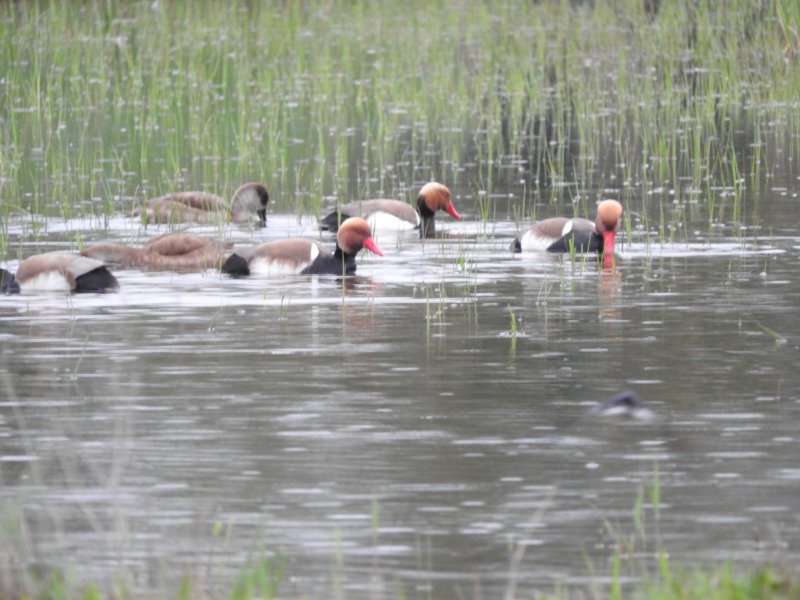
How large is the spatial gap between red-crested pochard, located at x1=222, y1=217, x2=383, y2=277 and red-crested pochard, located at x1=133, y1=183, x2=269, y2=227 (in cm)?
188

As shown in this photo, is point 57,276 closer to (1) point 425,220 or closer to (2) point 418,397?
(2) point 418,397

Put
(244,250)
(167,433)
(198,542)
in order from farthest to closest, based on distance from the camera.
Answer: (244,250) → (167,433) → (198,542)

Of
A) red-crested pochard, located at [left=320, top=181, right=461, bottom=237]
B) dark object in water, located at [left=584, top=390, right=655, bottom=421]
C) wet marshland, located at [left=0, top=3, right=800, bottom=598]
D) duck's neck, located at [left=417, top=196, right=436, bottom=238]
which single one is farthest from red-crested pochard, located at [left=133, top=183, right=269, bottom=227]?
dark object in water, located at [left=584, top=390, right=655, bottom=421]

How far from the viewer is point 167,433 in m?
7.95

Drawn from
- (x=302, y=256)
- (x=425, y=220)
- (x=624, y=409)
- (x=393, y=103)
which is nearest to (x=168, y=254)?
(x=302, y=256)

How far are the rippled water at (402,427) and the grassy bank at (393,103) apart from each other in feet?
12.6

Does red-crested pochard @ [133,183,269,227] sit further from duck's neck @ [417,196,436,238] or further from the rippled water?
the rippled water

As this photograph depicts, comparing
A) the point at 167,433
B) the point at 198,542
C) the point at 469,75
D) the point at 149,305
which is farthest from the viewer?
the point at 469,75

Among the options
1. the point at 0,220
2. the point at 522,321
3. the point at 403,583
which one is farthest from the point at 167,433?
the point at 0,220

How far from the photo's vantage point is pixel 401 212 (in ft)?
51.6

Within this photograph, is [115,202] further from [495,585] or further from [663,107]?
[495,585]

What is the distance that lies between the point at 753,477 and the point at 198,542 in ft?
7.05

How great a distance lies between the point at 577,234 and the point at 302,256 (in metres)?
2.15

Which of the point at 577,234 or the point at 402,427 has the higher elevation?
the point at 577,234
